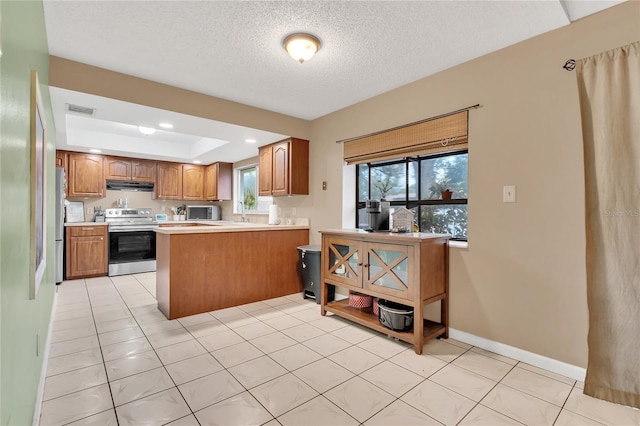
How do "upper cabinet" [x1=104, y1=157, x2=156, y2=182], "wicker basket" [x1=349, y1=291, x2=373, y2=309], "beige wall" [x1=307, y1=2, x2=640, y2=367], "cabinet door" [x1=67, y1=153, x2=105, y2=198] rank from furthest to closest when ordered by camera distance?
1. "upper cabinet" [x1=104, y1=157, x2=156, y2=182]
2. "cabinet door" [x1=67, y1=153, x2=105, y2=198]
3. "wicker basket" [x1=349, y1=291, x2=373, y2=309]
4. "beige wall" [x1=307, y1=2, x2=640, y2=367]

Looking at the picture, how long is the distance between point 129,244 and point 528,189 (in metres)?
5.78

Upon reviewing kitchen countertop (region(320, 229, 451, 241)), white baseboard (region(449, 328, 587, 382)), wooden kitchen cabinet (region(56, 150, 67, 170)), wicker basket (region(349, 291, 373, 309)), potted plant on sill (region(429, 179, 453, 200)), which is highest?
wooden kitchen cabinet (region(56, 150, 67, 170))

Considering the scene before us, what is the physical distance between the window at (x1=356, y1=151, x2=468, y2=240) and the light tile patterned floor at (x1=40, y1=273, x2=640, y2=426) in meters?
1.17

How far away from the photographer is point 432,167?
10.6 ft

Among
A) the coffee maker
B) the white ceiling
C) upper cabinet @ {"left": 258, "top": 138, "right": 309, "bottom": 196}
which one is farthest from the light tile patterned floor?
the white ceiling

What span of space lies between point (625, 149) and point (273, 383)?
2.65 m

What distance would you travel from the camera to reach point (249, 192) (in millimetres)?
5895

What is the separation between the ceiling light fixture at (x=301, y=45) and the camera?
7.36 ft

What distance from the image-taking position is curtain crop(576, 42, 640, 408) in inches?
72.0

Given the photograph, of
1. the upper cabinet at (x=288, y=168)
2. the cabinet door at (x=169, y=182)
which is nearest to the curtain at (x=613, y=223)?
the upper cabinet at (x=288, y=168)

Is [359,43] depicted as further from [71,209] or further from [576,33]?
[71,209]

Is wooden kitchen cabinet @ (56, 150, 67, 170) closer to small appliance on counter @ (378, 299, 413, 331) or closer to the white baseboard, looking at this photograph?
small appliance on counter @ (378, 299, 413, 331)

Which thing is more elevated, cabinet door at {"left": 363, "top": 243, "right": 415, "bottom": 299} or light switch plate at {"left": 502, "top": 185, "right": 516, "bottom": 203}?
light switch plate at {"left": 502, "top": 185, "right": 516, "bottom": 203}

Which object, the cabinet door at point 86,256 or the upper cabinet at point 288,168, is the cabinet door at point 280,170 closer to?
the upper cabinet at point 288,168
